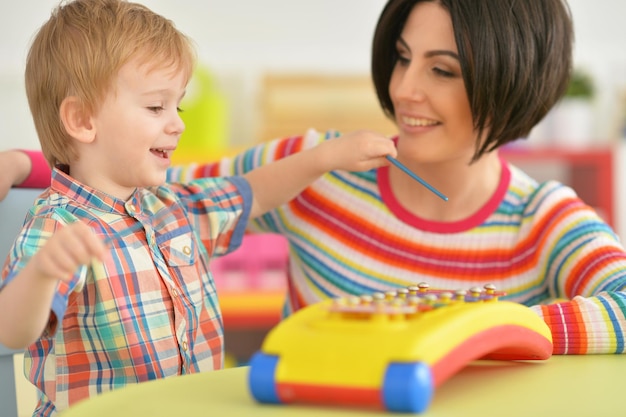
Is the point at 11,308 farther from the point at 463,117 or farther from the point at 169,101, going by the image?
the point at 463,117

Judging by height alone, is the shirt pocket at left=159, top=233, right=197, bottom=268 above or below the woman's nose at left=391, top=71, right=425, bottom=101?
below

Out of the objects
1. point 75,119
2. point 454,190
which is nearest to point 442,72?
point 454,190

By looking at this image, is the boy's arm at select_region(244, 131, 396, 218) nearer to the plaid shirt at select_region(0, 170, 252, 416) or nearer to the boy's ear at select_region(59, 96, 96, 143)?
the plaid shirt at select_region(0, 170, 252, 416)

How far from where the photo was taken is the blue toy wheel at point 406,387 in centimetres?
68

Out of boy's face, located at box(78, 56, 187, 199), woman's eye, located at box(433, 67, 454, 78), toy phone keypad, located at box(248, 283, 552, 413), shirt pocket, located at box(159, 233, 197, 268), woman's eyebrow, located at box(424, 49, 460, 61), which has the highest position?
woman's eyebrow, located at box(424, 49, 460, 61)

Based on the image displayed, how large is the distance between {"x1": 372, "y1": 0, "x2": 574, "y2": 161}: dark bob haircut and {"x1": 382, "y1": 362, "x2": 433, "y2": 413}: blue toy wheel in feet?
2.26

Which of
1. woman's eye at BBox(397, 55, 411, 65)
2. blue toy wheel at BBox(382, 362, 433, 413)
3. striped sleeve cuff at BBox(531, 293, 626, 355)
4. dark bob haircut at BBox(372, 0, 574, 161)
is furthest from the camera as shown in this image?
woman's eye at BBox(397, 55, 411, 65)

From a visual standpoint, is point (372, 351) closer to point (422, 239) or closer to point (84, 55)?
point (84, 55)

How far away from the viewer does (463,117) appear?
1.34 metres

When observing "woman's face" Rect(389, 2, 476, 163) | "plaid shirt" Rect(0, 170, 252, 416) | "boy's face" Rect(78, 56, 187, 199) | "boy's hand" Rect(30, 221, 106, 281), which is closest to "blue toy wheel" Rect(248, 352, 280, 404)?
"boy's hand" Rect(30, 221, 106, 281)

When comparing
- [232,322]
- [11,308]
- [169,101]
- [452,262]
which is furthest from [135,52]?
[232,322]

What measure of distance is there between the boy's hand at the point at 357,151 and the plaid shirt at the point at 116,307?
25 cm

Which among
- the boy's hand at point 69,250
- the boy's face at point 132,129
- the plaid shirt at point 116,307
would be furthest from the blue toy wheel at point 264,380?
the boy's face at point 132,129

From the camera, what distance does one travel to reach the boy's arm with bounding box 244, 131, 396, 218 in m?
1.24
